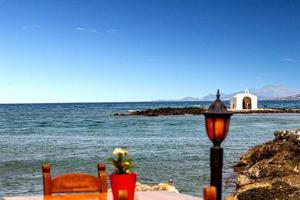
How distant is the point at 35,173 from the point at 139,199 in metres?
15.9

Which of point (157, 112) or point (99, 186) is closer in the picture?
point (99, 186)

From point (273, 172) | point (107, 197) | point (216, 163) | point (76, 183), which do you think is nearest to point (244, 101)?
point (273, 172)

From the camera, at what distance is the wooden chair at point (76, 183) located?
6273 mm

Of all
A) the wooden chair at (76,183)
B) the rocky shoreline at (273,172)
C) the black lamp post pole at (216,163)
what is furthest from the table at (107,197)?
the rocky shoreline at (273,172)

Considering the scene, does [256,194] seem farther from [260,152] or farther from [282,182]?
[260,152]

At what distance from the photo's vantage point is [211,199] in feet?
13.0

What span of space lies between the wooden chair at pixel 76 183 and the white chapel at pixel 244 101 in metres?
81.6

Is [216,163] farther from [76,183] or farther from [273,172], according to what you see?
[273,172]

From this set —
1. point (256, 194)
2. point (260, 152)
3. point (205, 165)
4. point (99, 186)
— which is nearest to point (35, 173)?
point (205, 165)

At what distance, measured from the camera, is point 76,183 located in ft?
21.1

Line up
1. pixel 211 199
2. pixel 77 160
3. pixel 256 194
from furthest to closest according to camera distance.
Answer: pixel 77 160, pixel 256 194, pixel 211 199

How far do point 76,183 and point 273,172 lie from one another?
9550 millimetres

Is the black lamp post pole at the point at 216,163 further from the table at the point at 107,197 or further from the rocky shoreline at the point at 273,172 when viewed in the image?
the rocky shoreline at the point at 273,172

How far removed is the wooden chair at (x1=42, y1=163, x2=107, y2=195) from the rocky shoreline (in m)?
6.25
